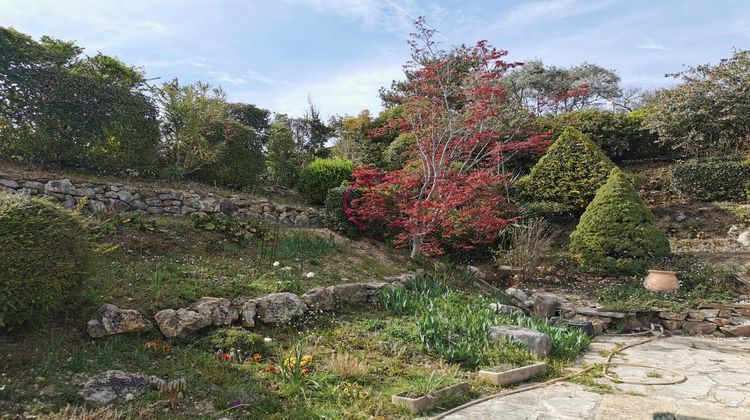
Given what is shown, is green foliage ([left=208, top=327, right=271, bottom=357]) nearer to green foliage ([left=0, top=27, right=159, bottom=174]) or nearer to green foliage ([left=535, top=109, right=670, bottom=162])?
green foliage ([left=0, top=27, right=159, bottom=174])

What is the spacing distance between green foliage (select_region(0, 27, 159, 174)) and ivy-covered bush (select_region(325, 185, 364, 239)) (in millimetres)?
3698

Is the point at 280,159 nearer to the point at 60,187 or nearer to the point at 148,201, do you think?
the point at 148,201

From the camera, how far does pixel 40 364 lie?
10.5ft

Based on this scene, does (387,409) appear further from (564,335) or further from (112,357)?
(564,335)

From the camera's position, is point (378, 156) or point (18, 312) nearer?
point (18, 312)

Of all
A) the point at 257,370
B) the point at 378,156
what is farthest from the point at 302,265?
the point at 378,156

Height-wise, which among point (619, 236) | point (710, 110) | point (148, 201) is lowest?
point (619, 236)

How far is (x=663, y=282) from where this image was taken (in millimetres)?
6941

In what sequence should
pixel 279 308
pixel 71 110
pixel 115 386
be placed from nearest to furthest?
pixel 115 386 → pixel 279 308 → pixel 71 110

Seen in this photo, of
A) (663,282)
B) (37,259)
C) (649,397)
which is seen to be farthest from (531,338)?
(37,259)

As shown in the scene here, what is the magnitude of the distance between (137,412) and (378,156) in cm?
1123

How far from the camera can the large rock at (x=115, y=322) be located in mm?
3646

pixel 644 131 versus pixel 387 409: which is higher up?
pixel 644 131

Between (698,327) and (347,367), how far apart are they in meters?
5.71
